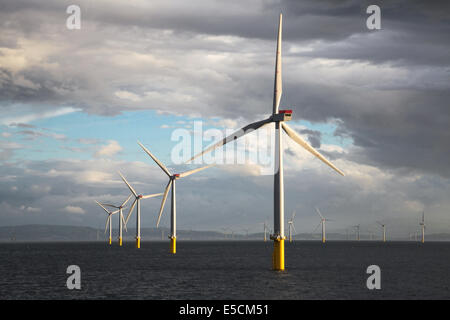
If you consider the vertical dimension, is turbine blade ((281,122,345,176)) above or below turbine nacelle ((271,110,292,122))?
below

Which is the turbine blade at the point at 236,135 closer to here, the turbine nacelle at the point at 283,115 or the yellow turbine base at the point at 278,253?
the turbine nacelle at the point at 283,115

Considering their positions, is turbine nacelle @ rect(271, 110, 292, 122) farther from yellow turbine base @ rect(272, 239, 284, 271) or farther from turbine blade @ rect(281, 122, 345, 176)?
yellow turbine base @ rect(272, 239, 284, 271)

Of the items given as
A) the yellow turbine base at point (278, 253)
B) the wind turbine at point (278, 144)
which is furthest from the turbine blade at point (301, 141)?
the yellow turbine base at point (278, 253)

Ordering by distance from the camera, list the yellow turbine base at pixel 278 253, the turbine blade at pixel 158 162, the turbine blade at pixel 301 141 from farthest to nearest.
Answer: the turbine blade at pixel 158 162 < the yellow turbine base at pixel 278 253 < the turbine blade at pixel 301 141

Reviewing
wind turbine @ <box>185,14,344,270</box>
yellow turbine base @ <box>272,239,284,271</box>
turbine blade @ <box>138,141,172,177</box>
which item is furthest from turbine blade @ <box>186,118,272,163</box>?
turbine blade @ <box>138,141,172,177</box>

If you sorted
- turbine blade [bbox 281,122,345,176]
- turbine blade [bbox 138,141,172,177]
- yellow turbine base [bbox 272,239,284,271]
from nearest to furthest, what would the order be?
turbine blade [bbox 281,122,345,176] < yellow turbine base [bbox 272,239,284,271] < turbine blade [bbox 138,141,172,177]

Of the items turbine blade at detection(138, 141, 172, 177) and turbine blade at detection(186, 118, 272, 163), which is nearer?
turbine blade at detection(186, 118, 272, 163)

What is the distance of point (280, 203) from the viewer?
280 ft

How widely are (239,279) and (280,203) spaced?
16753 mm

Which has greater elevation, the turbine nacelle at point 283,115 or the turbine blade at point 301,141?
the turbine nacelle at point 283,115

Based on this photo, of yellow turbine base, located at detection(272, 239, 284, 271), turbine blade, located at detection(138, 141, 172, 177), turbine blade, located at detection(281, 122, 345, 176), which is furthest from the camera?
turbine blade, located at detection(138, 141, 172, 177)

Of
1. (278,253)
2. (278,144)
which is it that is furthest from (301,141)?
(278,253)
